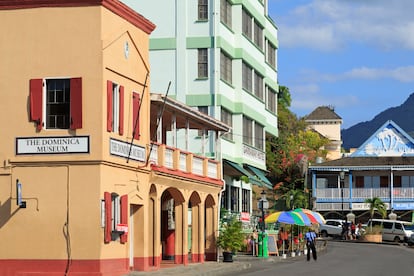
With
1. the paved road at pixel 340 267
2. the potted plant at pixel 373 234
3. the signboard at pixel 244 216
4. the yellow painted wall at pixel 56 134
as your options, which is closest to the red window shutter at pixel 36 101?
the yellow painted wall at pixel 56 134

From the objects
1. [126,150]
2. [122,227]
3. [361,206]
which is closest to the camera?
[122,227]

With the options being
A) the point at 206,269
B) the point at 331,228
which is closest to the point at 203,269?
the point at 206,269

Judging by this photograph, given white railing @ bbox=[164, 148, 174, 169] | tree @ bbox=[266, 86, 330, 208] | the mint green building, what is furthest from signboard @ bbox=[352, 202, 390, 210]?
white railing @ bbox=[164, 148, 174, 169]

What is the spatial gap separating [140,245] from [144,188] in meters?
1.98

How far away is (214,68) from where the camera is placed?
155 ft

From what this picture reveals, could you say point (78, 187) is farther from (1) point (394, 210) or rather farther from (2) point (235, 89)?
(1) point (394, 210)

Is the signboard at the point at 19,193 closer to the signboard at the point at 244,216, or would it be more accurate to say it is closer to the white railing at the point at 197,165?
the white railing at the point at 197,165

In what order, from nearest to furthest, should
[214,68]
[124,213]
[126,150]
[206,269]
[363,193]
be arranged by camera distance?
[124,213] → [126,150] → [206,269] → [214,68] → [363,193]

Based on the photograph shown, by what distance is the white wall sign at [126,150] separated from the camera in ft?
95.3

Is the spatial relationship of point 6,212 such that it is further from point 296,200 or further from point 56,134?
point 296,200

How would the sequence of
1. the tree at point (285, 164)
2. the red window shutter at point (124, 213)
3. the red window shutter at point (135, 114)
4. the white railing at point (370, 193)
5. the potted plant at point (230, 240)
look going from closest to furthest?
the red window shutter at point (124, 213) < the red window shutter at point (135, 114) < the potted plant at point (230, 240) < the white railing at point (370, 193) < the tree at point (285, 164)

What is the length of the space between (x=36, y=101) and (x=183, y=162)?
893 centimetres

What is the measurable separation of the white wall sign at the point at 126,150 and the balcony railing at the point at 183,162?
41.5 inches

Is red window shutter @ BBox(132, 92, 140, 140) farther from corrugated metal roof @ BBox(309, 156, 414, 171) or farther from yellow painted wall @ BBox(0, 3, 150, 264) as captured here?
corrugated metal roof @ BBox(309, 156, 414, 171)
